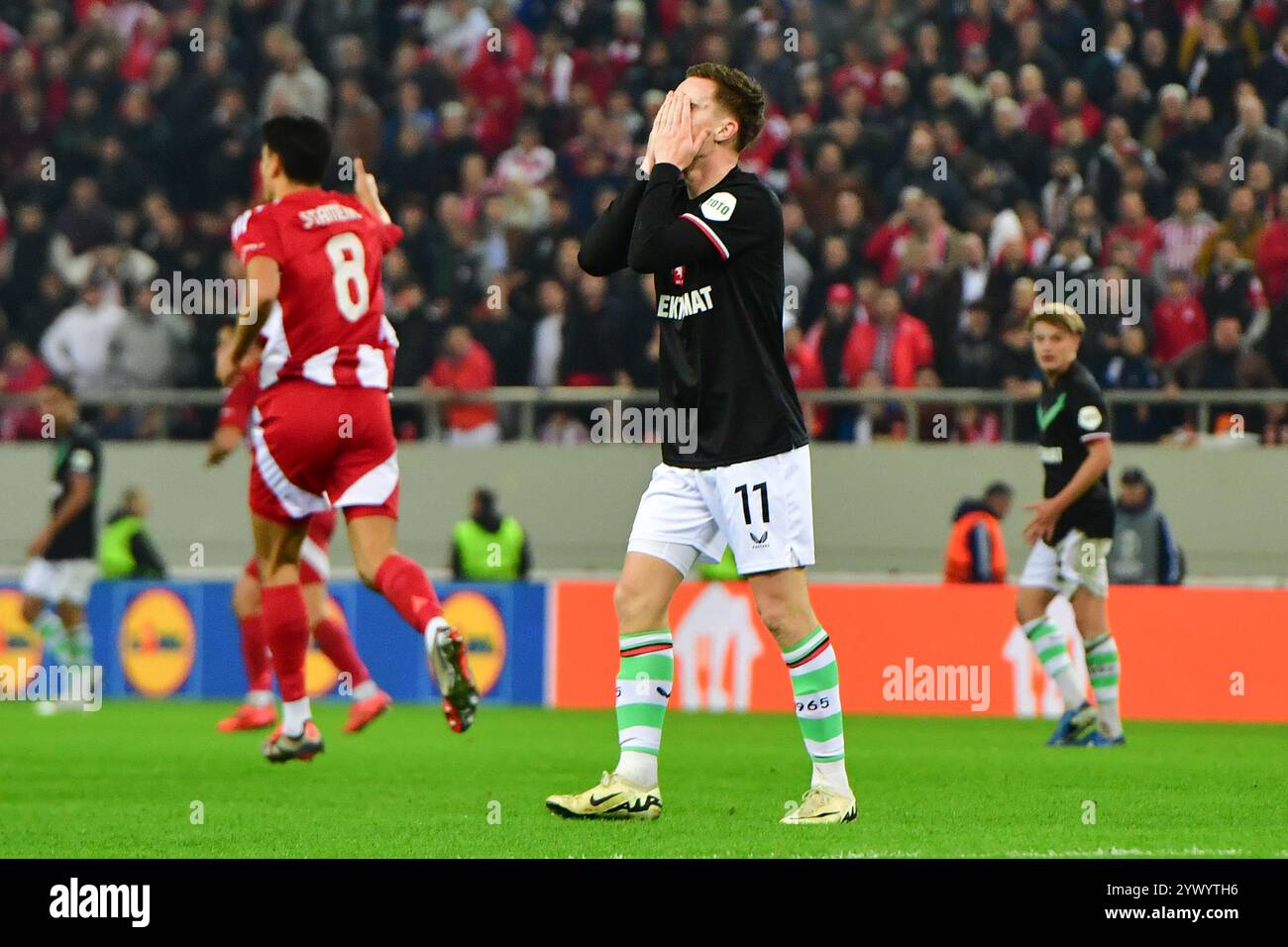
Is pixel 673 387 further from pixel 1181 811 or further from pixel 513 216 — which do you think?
pixel 513 216

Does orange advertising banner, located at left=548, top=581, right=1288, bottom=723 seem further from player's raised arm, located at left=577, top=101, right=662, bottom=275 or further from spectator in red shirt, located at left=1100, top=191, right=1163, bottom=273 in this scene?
player's raised arm, located at left=577, top=101, right=662, bottom=275

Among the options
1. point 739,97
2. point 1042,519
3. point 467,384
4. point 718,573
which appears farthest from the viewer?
point 467,384

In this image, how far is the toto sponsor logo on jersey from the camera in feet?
22.5

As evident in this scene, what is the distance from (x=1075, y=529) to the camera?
1102cm

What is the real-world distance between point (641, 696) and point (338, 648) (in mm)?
3265

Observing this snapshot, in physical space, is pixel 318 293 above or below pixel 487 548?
above

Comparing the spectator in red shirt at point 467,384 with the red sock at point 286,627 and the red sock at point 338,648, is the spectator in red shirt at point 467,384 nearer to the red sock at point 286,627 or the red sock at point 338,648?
the red sock at point 338,648

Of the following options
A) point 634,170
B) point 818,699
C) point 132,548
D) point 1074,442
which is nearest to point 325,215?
point 818,699

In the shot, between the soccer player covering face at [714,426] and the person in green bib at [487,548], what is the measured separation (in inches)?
343

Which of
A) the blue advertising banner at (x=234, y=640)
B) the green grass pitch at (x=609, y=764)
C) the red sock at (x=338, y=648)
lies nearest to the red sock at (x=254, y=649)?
the green grass pitch at (x=609, y=764)

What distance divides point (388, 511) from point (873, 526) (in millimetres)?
7496

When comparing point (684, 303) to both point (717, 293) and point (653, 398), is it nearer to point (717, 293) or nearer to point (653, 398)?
point (717, 293)

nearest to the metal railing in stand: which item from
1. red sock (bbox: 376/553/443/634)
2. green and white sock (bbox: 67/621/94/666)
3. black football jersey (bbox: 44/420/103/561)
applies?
black football jersey (bbox: 44/420/103/561)

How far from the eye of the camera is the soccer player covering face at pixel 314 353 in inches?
330
